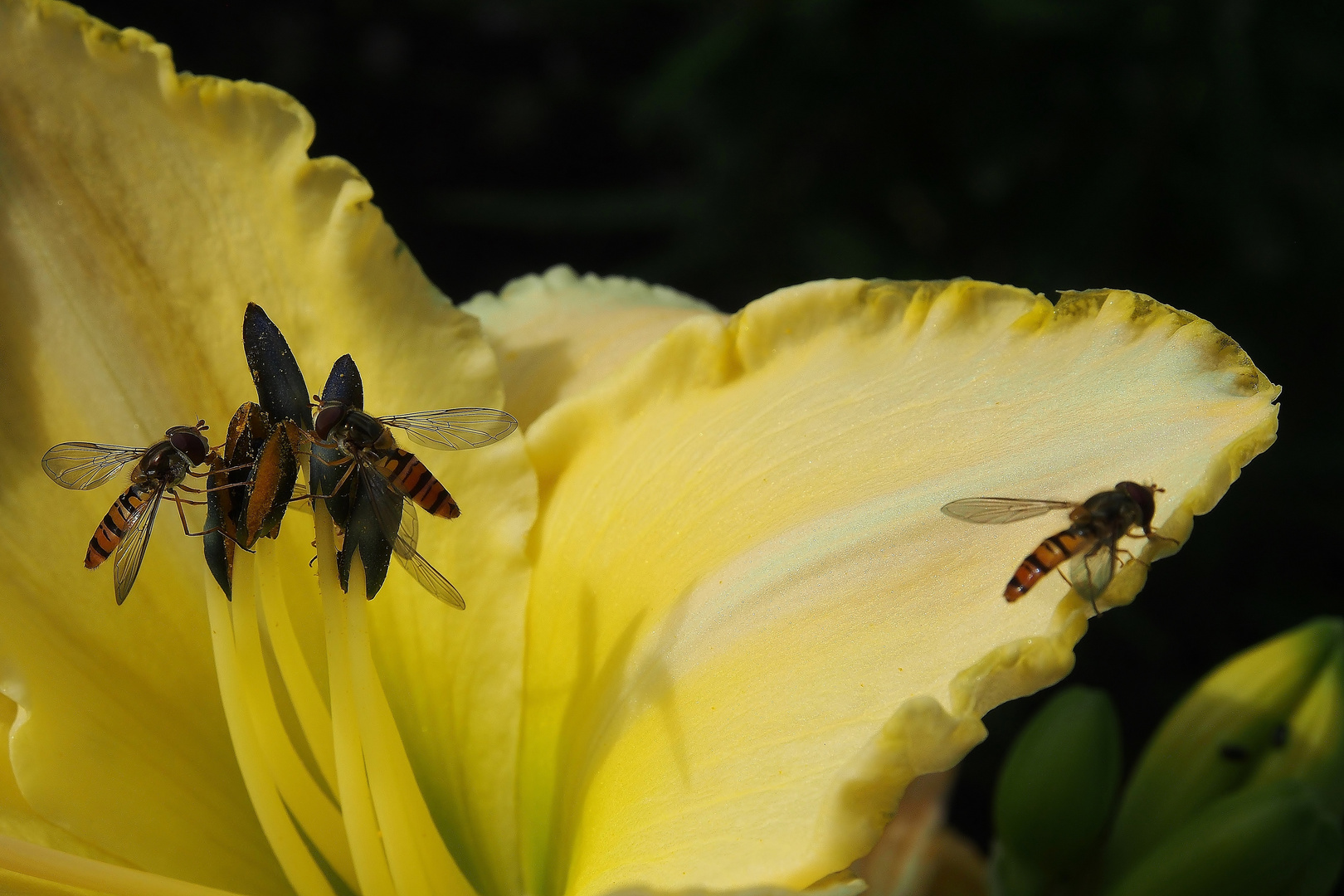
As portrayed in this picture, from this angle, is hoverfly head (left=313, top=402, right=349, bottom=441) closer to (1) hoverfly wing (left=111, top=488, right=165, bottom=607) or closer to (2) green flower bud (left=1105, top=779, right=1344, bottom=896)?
(1) hoverfly wing (left=111, top=488, right=165, bottom=607)

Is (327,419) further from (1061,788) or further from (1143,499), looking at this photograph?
(1061,788)

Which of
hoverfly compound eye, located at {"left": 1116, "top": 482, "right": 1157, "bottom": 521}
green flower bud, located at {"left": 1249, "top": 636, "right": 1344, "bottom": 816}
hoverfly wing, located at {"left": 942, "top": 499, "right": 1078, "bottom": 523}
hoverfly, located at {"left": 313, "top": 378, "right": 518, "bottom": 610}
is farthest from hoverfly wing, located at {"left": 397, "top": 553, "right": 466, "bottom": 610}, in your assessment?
green flower bud, located at {"left": 1249, "top": 636, "right": 1344, "bottom": 816}

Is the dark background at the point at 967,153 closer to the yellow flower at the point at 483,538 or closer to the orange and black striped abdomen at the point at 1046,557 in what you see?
the yellow flower at the point at 483,538

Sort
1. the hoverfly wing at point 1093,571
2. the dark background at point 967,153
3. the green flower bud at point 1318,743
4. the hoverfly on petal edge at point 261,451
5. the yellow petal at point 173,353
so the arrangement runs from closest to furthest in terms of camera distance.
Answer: the hoverfly wing at point 1093,571 < the hoverfly on petal edge at point 261,451 < the yellow petal at point 173,353 < the green flower bud at point 1318,743 < the dark background at point 967,153

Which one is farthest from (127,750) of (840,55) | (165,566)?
(840,55)

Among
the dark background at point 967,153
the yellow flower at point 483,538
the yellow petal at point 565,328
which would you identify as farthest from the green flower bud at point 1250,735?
the dark background at point 967,153

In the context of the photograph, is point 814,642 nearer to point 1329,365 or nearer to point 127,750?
point 127,750

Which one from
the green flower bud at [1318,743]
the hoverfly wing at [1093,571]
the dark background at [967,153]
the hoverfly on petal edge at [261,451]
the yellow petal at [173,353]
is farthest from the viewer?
the dark background at [967,153]
